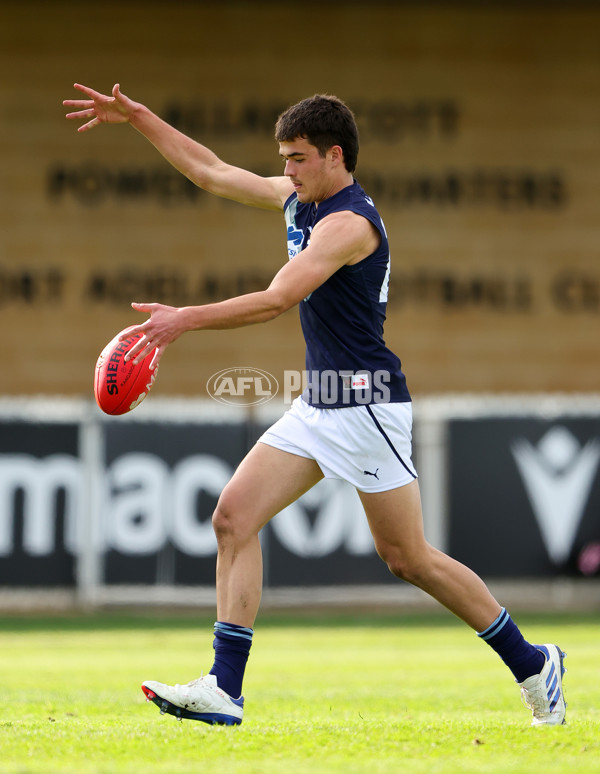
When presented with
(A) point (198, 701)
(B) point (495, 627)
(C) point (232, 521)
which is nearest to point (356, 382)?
(C) point (232, 521)

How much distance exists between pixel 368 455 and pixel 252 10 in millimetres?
12325

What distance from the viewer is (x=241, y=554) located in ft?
17.2

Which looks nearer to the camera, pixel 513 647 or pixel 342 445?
pixel 342 445

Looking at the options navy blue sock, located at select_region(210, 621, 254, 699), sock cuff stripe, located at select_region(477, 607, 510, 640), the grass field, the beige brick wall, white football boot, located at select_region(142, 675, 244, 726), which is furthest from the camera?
the beige brick wall

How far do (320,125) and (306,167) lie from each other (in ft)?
0.59

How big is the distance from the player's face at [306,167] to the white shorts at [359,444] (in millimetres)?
934

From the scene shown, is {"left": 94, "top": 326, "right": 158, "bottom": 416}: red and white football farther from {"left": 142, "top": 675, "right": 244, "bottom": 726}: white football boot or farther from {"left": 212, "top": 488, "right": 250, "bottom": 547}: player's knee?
{"left": 142, "top": 675, "right": 244, "bottom": 726}: white football boot

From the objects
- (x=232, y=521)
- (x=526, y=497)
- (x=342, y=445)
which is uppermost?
(x=342, y=445)

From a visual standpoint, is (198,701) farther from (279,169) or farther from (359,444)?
(279,169)

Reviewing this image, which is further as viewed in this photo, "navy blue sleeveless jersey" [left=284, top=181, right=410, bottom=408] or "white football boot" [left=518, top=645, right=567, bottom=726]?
"white football boot" [left=518, top=645, right=567, bottom=726]

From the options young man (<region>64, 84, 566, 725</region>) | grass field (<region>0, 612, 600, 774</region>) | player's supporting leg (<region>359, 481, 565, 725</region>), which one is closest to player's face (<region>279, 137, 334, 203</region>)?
young man (<region>64, 84, 566, 725</region>)

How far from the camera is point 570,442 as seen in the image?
12977 millimetres

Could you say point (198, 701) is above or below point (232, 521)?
below

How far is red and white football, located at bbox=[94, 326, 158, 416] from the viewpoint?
17.2 feet
